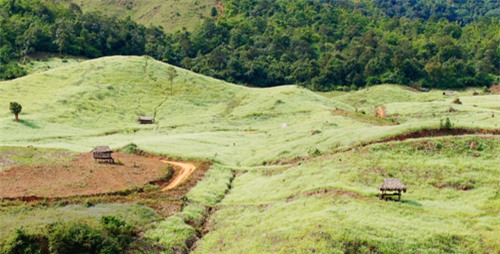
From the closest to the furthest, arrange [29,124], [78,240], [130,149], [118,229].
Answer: [78,240] < [118,229] < [130,149] < [29,124]

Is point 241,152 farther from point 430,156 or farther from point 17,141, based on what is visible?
point 17,141

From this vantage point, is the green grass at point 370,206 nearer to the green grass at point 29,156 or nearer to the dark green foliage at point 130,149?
the dark green foliage at point 130,149

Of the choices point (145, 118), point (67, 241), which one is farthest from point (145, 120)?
point (67, 241)

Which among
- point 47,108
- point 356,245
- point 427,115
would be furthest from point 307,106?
point 356,245

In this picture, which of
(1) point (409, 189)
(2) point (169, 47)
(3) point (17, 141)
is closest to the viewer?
(1) point (409, 189)

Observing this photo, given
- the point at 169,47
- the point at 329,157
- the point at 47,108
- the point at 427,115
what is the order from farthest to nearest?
the point at 169,47 < the point at 47,108 < the point at 427,115 < the point at 329,157

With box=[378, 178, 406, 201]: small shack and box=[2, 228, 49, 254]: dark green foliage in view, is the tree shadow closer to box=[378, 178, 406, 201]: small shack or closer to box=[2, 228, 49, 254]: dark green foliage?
box=[2, 228, 49, 254]: dark green foliage

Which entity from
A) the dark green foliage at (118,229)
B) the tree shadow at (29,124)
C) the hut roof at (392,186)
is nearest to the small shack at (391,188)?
the hut roof at (392,186)

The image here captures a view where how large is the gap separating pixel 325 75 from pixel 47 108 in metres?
94.6

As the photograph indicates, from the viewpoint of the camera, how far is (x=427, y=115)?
89688 millimetres

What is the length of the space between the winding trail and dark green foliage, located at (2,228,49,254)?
717 inches

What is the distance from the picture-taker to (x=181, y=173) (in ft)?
182

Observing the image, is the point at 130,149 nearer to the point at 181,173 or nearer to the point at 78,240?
the point at 181,173

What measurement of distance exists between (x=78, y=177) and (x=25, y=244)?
20.6 metres
